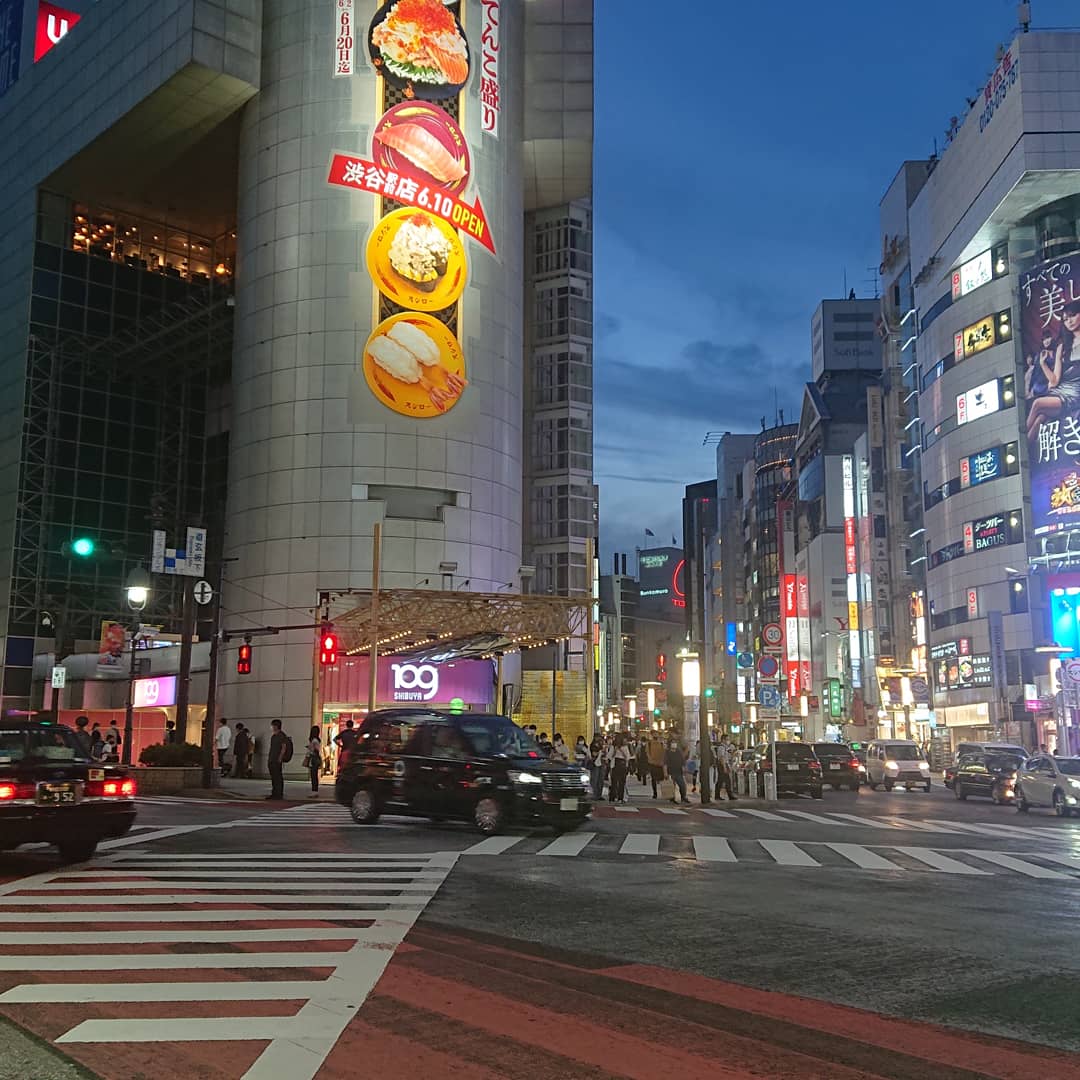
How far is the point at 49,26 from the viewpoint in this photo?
71375mm

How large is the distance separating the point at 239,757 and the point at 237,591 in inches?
434

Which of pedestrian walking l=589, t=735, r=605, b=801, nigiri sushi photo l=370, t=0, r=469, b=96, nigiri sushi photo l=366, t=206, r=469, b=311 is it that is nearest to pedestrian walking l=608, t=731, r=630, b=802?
pedestrian walking l=589, t=735, r=605, b=801

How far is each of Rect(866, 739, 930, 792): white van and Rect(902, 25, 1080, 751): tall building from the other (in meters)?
28.8

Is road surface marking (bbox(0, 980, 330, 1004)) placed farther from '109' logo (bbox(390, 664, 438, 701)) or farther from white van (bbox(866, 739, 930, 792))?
'109' logo (bbox(390, 664, 438, 701))

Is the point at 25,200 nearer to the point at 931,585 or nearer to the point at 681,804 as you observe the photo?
the point at 681,804

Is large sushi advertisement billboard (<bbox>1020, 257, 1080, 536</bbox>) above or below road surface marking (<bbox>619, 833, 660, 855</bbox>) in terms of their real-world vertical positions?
above

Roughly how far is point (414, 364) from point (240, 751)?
18.9 metres

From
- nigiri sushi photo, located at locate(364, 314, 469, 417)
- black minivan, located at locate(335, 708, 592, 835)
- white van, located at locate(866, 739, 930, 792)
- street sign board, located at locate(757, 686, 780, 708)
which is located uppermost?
nigiri sushi photo, located at locate(364, 314, 469, 417)

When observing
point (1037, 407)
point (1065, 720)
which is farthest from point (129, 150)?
point (1037, 407)

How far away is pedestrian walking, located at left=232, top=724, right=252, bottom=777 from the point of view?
4009cm

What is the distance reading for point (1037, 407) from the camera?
77.4 meters

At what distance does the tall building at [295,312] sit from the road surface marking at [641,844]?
98.5ft

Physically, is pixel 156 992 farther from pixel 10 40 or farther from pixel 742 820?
pixel 10 40

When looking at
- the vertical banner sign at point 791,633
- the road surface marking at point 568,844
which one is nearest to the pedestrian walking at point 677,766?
the road surface marking at point 568,844
